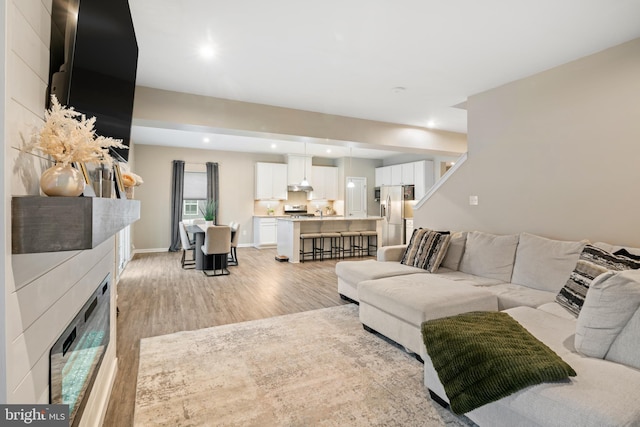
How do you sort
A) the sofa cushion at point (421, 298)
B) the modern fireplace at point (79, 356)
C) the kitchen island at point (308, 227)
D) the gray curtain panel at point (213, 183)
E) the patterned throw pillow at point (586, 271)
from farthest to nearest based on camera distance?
the gray curtain panel at point (213, 183), the kitchen island at point (308, 227), the sofa cushion at point (421, 298), the patterned throw pillow at point (586, 271), the modern fireplace at point (79, 356)

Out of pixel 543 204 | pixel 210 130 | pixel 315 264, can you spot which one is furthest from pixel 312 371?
pixel 315 264

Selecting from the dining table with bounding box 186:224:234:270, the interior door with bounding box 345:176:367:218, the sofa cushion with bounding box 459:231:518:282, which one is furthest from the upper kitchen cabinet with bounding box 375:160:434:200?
the dining table with bounding box 186:224:234:270

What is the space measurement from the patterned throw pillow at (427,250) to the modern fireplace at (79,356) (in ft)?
10.3

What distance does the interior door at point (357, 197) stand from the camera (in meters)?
10.4

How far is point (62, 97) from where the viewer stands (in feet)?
3.93

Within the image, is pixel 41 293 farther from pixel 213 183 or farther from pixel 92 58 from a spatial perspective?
pixel 213 183

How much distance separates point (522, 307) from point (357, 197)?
8.16 meters

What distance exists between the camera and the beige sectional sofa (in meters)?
1.37

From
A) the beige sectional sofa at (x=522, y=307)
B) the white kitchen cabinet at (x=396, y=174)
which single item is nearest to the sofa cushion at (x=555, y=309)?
the beige sectional sofa at (x=522, y=307)

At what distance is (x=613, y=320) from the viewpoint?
161 centimetres

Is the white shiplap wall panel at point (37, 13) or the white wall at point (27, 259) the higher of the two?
the white shiplap wall panel at point (37, 13)

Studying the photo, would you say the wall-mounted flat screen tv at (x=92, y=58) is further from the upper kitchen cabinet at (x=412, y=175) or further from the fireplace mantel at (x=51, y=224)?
the upper kitchen cabinet at (x=412, y=175)

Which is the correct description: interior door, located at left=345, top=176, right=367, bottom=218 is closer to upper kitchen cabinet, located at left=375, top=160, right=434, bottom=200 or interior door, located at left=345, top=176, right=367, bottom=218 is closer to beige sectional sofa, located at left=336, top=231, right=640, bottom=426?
upper kitchen cabinet, located at left=375, top=160, right=434, bottom=200

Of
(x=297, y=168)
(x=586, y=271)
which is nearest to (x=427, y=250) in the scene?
(x=586, y=271)
